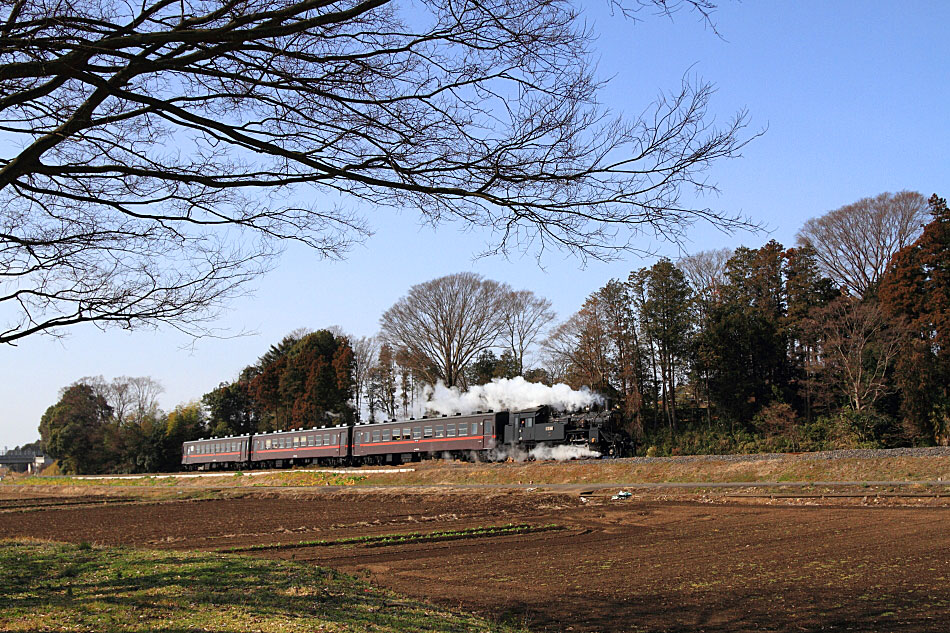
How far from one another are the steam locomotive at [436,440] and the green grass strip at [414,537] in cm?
1749

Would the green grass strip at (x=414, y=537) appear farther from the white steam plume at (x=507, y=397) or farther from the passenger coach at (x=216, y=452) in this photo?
the passenger coach at (x=216, y=452)

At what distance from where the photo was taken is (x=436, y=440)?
128 feet

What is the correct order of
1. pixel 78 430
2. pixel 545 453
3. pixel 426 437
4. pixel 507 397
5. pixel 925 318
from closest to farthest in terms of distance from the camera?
pixel 925 318 → pixel 545 453 → pixel 426 437 → pixel 507 397 → pixel 78 430

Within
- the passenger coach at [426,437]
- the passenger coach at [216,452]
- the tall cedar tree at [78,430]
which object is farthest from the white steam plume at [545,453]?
the tall cedar tree at [78,430]

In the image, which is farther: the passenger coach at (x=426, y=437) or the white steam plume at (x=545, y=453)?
the passenger coach at (x=426, y=437)

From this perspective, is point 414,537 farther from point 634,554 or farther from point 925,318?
point 925,318

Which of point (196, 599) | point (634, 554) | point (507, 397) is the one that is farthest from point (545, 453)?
point (196, 599)

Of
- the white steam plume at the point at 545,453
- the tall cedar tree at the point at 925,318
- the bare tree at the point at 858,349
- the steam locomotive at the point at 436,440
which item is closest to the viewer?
the tall cedar tree at the point at 925,318

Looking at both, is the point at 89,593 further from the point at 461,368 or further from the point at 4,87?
the point at 461,368

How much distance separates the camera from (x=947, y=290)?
33406 mm

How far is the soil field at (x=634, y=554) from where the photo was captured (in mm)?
7301

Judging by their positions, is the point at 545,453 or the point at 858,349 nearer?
the point at 858,349

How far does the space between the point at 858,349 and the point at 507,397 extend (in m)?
17.5

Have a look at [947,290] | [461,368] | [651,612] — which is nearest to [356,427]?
[461,368]
